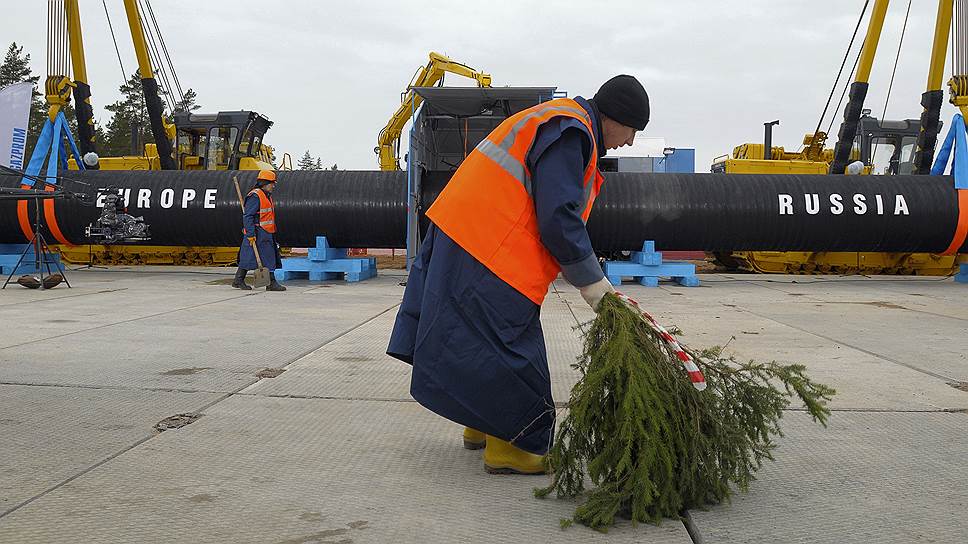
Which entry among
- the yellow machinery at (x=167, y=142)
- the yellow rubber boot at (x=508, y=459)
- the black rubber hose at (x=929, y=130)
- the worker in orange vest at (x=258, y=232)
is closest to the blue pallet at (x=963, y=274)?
the black rubber hose at (x=929, y=130)

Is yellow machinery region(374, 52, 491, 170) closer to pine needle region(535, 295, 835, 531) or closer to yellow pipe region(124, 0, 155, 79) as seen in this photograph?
yellow pipe region(124, 0, 155, 79)

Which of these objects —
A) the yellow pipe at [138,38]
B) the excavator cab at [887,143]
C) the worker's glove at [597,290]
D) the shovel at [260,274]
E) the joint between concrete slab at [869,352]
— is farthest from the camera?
the yellow pipe at [138,38]

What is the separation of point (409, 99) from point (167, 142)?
16.7ft

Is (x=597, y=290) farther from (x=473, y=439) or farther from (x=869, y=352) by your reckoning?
(x=869, y=352)

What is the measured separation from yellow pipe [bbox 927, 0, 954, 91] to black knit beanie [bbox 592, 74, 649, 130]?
1458 cm

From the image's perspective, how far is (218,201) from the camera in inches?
491

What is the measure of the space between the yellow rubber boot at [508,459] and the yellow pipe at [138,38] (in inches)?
672

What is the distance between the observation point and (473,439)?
3260 mm

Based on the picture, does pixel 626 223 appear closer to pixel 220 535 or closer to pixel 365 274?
pixel 365 274

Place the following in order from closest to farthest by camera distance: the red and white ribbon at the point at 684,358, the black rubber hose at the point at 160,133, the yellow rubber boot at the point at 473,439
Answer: the red and white ribbon at the point at 684,358 < the yellow rubber boot at the point at 473,439 < the black rubber hose at the point at 160,133

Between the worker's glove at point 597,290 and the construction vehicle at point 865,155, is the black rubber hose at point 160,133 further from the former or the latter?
the worker's glove at point 597,290

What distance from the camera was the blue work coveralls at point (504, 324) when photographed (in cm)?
271

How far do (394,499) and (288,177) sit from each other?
1063cm

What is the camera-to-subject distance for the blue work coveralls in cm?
271
